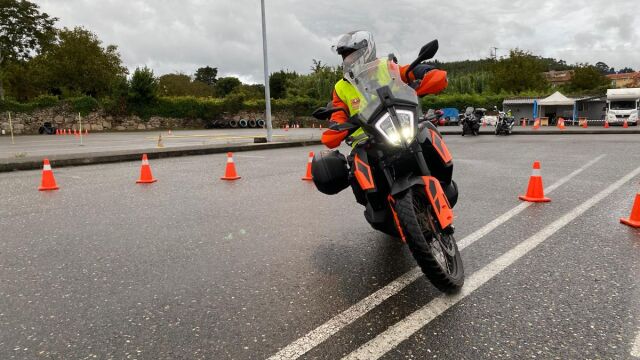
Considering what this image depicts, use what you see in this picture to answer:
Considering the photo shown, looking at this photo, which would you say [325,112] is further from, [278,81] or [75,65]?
[278,81]

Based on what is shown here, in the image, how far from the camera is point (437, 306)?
3020 millimetres

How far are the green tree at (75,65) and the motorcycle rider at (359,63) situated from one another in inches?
2003

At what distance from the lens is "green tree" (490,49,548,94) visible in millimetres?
66938

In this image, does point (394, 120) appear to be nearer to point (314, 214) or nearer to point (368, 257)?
point (368, 257)

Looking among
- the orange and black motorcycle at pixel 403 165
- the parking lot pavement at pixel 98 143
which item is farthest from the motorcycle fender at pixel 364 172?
the parking lot pavement at pixel 98 143

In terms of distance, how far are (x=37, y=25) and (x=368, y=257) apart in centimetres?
5416

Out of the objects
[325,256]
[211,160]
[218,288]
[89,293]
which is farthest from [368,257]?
[211,160]

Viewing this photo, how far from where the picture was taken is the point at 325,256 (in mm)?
4207

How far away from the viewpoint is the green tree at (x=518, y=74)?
220ft

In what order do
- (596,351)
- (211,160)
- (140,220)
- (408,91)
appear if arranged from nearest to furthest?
(596,351) < (408,91) < (140,220) < (211,160)

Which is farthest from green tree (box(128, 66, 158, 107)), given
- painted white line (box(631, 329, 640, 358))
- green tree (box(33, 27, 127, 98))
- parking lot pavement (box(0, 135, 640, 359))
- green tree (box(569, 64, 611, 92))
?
green tree (box(569, 64, 611, 92))

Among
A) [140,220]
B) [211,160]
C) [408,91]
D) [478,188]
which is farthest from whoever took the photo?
[211,160]

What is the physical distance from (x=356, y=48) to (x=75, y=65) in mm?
55937

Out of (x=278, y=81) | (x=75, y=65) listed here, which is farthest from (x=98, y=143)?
(x=278, y=81)
